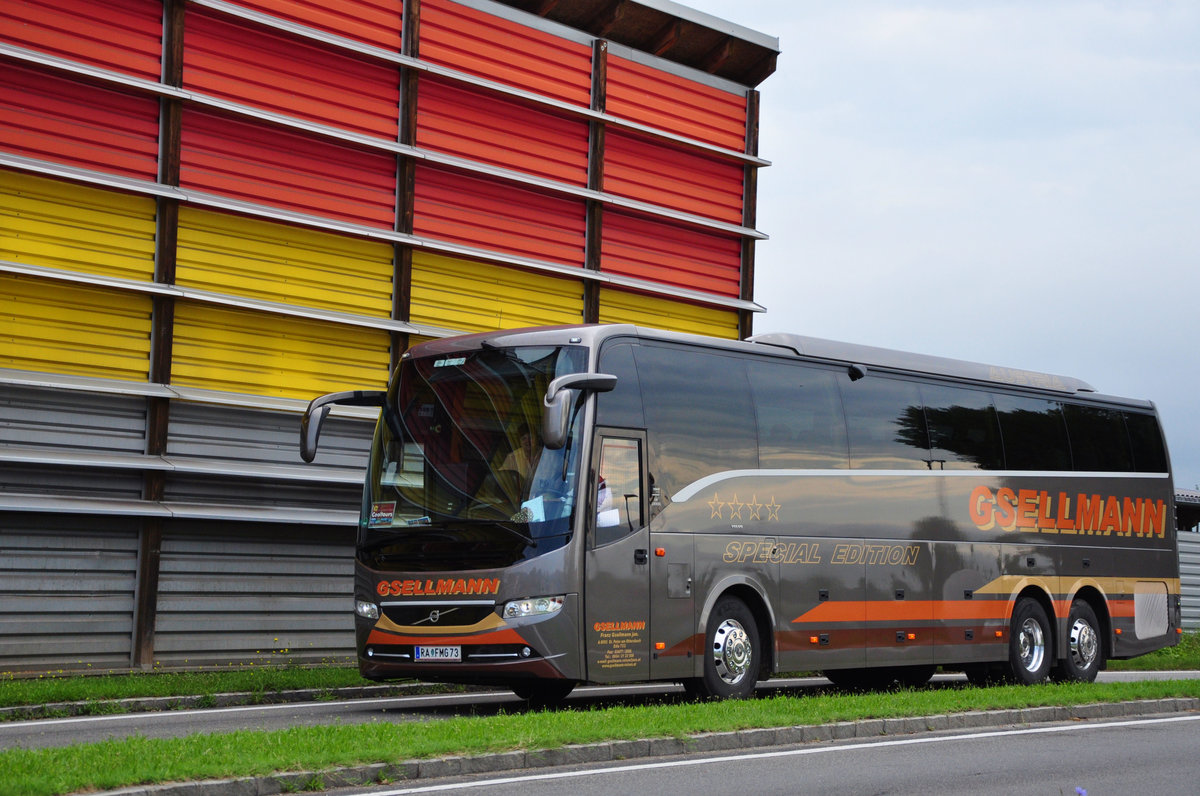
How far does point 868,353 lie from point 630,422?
4.46m

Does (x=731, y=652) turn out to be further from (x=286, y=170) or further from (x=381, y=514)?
(x=286, y=170)

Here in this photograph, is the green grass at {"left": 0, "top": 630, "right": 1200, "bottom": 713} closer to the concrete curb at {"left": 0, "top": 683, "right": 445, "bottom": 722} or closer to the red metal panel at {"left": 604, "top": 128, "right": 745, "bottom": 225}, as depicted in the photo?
the concrete curb at {"left": 0, "top": 683, "right": 445, "bottom": 722}

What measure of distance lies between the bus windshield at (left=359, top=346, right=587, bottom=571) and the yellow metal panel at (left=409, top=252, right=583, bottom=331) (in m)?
7.57

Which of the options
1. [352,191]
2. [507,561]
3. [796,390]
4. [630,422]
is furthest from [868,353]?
Result: [352,191]

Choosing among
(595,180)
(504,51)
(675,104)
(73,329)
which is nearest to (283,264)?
(73,329)

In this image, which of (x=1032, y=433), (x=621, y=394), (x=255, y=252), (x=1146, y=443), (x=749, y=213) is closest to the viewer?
(x=621, y=394)

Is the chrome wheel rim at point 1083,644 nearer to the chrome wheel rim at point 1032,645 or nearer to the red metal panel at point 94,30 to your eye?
the chrome wheel rim at point 1032,645

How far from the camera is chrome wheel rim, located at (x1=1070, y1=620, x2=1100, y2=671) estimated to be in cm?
1895

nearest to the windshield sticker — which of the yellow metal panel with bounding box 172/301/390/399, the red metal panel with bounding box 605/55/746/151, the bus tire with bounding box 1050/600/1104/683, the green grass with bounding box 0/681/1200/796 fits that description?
the green grass with bounding box 0/681/1200/796

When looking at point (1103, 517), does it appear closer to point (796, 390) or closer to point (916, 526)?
point (916, 526)

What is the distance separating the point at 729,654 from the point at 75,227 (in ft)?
33.3

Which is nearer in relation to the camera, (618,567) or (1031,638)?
(618,567)

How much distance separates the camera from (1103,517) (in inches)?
770

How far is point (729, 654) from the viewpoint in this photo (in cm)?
1447
